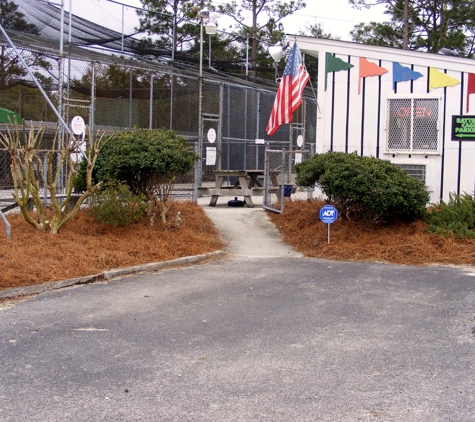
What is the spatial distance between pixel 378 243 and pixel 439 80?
172 inches

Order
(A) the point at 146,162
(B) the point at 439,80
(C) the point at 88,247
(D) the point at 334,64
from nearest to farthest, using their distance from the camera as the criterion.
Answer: (C) the point at 88,247 → (A) the point at 146,162 → (B) the point at 439,80 → (D) the point at 334,64

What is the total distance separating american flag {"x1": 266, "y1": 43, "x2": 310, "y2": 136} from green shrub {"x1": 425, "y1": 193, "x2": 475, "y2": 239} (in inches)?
148

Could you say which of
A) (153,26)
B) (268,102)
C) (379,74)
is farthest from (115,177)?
(153,26)

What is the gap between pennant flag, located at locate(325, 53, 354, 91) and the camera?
13227mm

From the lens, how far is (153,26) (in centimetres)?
2477

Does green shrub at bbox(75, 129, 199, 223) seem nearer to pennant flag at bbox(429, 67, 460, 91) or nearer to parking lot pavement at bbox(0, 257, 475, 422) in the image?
parking lot pavement at bbox(0, 257, 475, 422)

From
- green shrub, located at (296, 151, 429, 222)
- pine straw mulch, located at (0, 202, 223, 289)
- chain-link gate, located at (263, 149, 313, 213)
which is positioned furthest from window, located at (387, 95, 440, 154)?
pine straw mulch, located at (0, 202, 223, 289)

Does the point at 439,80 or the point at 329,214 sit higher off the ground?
the point at 439,80

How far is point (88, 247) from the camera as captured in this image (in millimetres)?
9031

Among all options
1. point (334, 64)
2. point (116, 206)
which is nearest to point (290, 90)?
point (334, 64)

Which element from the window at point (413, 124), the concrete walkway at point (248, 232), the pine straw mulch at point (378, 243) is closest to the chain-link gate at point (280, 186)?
the concrete walkway at point (248, 232)

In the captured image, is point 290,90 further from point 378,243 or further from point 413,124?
point 378,243

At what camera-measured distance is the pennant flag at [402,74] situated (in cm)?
1271

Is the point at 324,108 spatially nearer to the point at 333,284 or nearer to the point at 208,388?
the point at 333,284
